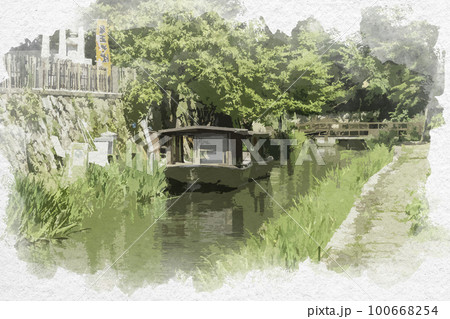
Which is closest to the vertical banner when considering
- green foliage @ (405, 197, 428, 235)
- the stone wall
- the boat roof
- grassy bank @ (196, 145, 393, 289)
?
the stone wall

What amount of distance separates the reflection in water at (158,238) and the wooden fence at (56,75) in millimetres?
4031

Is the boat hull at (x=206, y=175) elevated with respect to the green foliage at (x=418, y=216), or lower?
lower

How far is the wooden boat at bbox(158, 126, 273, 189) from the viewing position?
1730 centimetres

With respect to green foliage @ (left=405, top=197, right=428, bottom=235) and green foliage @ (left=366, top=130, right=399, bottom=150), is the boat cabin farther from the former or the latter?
green foliage @ (left=405, top=197, right=428, bottom=235)

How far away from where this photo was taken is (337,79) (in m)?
31.5

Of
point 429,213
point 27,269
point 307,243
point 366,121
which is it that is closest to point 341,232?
point 307,243

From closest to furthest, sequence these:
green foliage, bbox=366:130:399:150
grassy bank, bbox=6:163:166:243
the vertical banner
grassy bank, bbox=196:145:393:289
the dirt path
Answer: the dirt path < grassy bank, bbox=196:145:393:289 < grassy bank, bbox=6:163:166:243 < the vertical banner < green foliage, bbox=366:130:399:150

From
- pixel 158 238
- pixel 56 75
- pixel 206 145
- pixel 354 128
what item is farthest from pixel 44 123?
pixel 354 128

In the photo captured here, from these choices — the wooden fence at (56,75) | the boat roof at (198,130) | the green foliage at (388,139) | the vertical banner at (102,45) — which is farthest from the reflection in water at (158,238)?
the green foliage at (388,139)

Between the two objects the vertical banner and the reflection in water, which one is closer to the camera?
the reflection in water

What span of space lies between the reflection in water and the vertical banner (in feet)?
18.2

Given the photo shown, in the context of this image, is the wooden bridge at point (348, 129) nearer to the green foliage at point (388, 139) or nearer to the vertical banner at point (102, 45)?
the green foliage at point (388, 139)

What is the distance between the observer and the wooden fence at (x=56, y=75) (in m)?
12.9

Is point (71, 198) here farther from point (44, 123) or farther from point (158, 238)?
point (44, 123)
